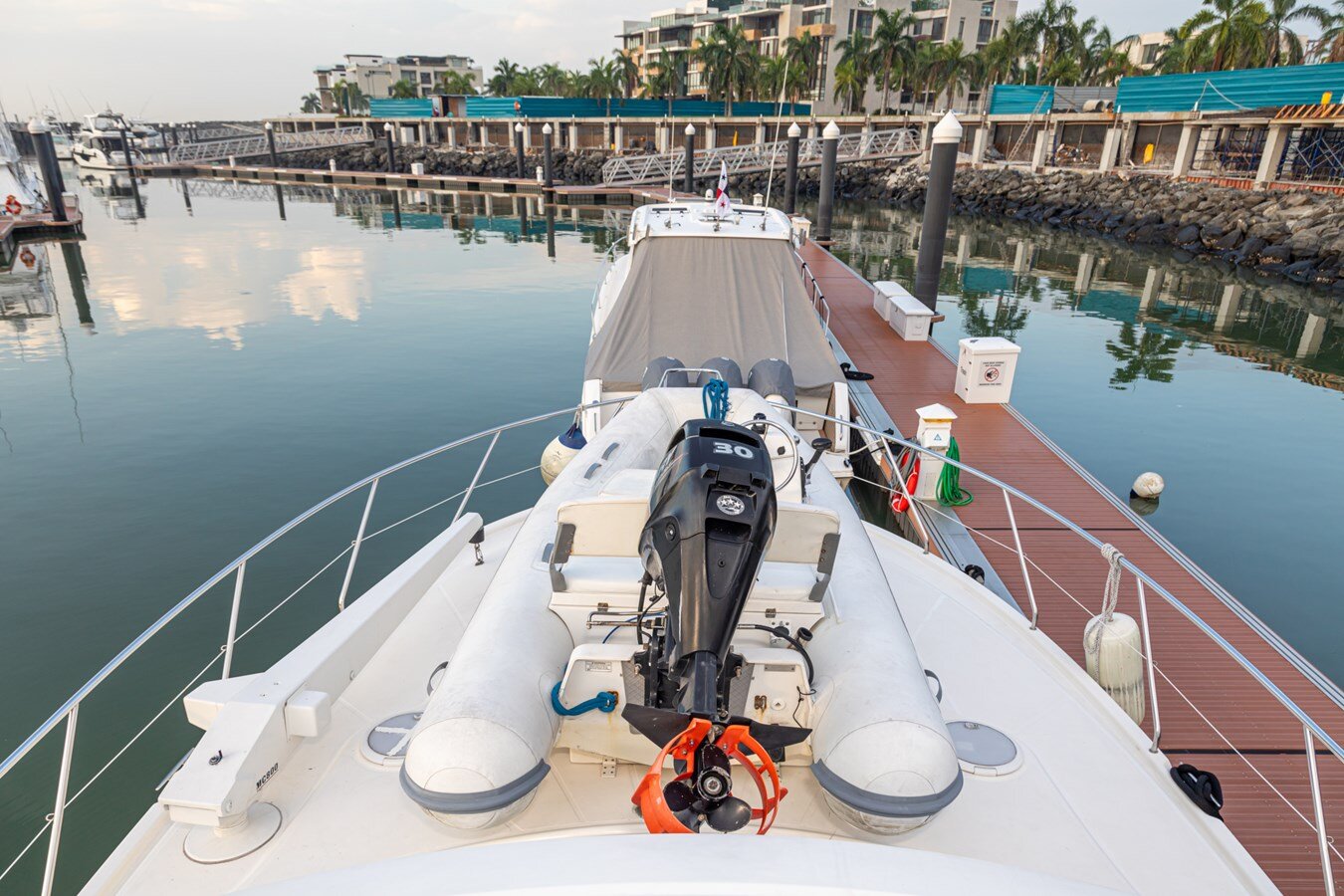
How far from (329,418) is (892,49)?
51.0 m

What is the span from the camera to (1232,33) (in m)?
35.5

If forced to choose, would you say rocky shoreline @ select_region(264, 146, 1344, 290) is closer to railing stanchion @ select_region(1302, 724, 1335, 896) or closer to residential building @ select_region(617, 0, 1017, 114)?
residential building @ select_region(617, 0, 1017, 114)

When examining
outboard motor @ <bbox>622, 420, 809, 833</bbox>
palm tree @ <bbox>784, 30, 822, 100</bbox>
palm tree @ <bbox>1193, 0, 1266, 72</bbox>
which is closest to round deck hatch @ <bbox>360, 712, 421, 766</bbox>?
outboard motor @ <bbox>622, 420, 809, 833</bbox>

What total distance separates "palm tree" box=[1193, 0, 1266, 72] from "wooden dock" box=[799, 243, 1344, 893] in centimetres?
3853

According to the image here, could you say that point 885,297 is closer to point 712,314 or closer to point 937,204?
point 937,204

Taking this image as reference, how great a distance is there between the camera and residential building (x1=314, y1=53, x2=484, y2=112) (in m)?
101

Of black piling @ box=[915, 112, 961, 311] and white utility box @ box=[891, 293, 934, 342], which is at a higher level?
black piling @ box=[915, 112, 961, 311]

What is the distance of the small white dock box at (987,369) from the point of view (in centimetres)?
930

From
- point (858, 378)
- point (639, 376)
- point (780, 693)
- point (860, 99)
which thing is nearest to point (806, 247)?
point (858, 378)

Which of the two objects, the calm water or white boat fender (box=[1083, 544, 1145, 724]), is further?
the calm water

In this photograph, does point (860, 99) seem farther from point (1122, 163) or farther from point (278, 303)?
point (278, 303)

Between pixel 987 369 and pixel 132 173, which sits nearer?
pixel 987 369

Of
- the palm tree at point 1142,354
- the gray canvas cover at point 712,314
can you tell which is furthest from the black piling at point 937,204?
the gray canvas cover at point 712,314

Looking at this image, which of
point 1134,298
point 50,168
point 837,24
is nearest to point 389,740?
point 1134,298
